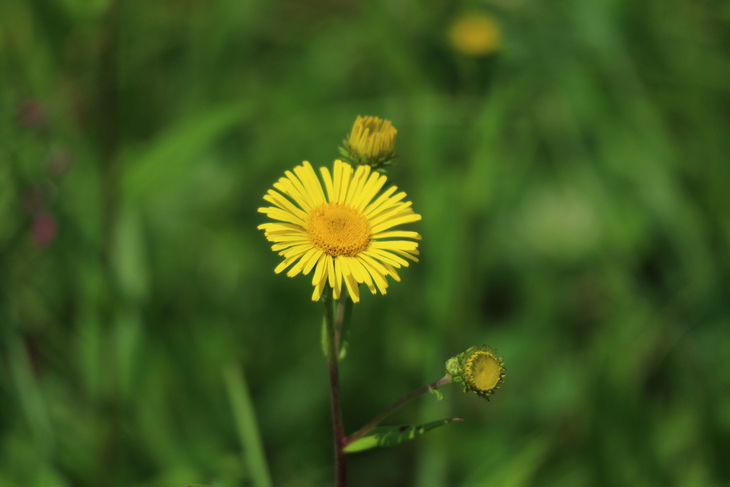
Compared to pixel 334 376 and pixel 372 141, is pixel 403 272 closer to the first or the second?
pixel 372 141

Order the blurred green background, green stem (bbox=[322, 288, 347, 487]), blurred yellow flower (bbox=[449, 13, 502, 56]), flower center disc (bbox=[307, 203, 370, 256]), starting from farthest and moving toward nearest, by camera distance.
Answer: blurred yellow flower (bbox=[449, 13, 502, 56]) < the blurred green background < flower center disc (bbox=[307, 203, 370, 256]) < green stem (bbox=[322, 288, 347, 487])

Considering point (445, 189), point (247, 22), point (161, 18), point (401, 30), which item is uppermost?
point (161, 18)

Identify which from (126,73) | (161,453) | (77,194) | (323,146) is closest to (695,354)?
(323,146)

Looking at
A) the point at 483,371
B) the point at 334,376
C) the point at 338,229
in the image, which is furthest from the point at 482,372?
the point at 338,229

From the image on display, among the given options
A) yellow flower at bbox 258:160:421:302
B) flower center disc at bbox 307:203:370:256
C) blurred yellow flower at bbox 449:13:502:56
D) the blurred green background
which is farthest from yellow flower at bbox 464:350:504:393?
blurred yellow flower at bbox 449:13:502:56

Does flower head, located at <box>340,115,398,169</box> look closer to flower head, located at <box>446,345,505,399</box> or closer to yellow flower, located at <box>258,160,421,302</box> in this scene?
yellow flower, located at <box>258,160,421,302</box>

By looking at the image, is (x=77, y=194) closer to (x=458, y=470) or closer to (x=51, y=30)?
(x=51, y=30)
